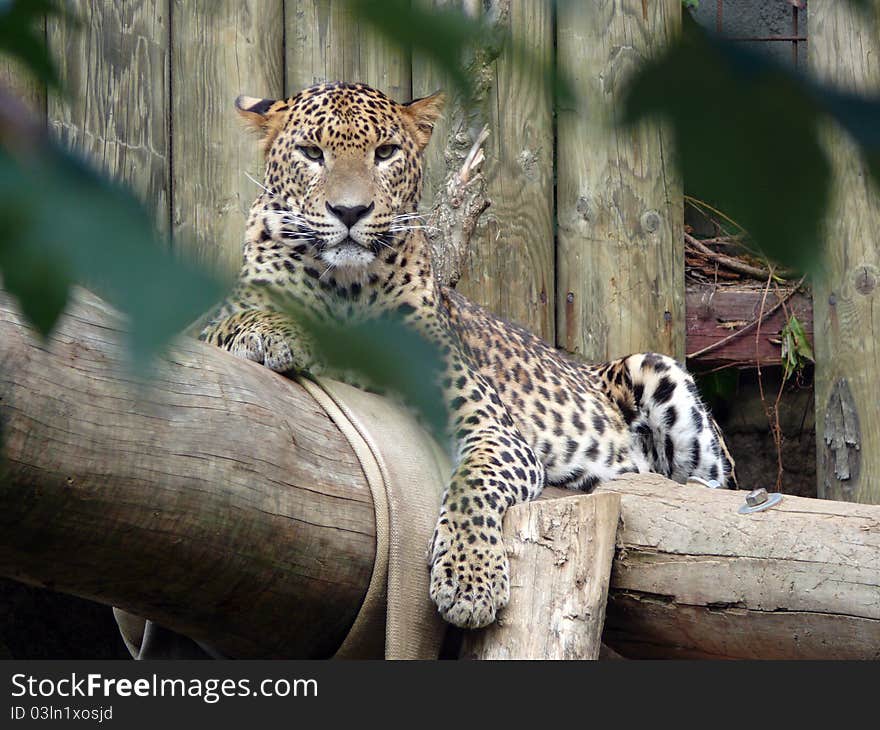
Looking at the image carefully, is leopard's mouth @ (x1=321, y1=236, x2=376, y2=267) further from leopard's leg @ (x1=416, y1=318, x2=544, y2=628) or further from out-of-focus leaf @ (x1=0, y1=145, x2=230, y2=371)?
out-of-focus leaf @ (x1=0, y1=145, x2=230, y2=371)

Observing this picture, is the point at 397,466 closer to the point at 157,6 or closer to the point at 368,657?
the point at 368,657

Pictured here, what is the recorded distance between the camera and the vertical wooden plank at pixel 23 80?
0.52 meters

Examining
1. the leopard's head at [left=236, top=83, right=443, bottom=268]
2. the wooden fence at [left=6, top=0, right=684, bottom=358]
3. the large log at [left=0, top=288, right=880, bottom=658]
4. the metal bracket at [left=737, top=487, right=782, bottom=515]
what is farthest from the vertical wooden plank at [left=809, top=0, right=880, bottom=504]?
the leopard's head at [left=236, top=83, right=443, bottom=268]

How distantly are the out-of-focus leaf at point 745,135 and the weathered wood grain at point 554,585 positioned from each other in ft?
8.99

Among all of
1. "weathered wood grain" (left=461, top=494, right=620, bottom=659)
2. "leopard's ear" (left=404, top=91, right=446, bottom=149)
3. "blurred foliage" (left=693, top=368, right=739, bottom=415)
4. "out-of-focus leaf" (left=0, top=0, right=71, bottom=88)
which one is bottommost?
"weathered wood grain" (left=461, top=494, right=620, bottom=659)

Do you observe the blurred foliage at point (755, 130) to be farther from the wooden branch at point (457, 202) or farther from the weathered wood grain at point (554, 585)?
the wooden branch at point (457, 202)

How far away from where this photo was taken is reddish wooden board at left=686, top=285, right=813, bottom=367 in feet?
16.7

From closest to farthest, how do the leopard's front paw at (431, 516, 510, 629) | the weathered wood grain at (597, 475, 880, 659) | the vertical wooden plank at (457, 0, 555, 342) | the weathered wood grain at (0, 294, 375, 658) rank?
the weathered wood grain at (0, 294, 375, 658) < the leopard's front paw at (431, 516, 510, 629) < the weathered wood grain at (597, 475, 880, 659) < the vertical wooden plank at (457, 0, 555, 342)

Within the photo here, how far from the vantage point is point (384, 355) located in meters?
0.53

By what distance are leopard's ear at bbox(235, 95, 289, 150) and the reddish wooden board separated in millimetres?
1882

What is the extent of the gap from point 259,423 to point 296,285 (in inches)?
41.7

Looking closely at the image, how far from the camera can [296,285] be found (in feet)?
13.1

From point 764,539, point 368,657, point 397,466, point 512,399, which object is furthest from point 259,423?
point 512,399

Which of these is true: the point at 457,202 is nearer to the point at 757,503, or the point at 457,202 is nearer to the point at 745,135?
the point at 757,503
